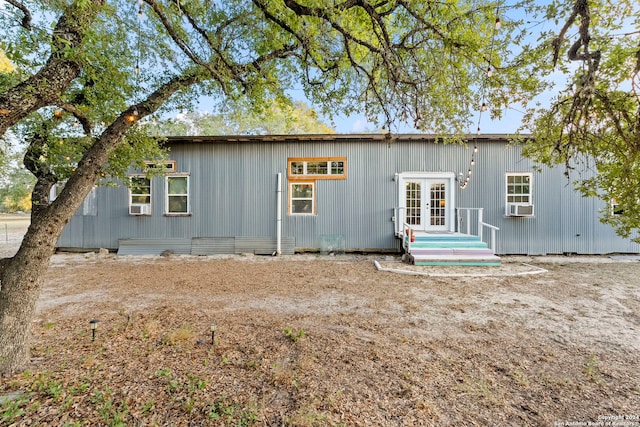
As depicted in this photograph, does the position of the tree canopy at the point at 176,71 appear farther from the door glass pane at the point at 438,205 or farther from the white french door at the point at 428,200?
the door glass pane at the point at 438,205

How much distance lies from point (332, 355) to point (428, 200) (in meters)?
7.10

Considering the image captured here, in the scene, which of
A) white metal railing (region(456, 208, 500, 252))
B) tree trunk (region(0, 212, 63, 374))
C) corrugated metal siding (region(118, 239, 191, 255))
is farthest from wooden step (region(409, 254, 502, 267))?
corrugated metal siding (region(118, 239, 191, 255))

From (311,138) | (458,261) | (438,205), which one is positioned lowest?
(458,261)

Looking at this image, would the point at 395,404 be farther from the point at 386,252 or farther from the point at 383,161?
the point at 383,161

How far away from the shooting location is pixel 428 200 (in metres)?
8.58

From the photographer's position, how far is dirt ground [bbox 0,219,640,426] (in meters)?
1.83

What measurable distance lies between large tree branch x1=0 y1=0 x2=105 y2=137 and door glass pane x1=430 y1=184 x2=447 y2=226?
840 cm

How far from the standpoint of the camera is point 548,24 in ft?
8.87

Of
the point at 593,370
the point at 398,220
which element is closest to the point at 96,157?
the point at 593,370

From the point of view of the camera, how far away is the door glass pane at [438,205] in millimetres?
8523

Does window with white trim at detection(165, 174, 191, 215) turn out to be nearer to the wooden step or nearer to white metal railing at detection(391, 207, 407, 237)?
white metal railing at detection(391, 207, 407, 237)

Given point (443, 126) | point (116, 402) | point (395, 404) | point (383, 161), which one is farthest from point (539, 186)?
point (116, 402)

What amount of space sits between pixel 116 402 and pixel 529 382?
315cm

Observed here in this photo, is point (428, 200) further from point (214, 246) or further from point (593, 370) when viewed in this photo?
point (214, 246)
